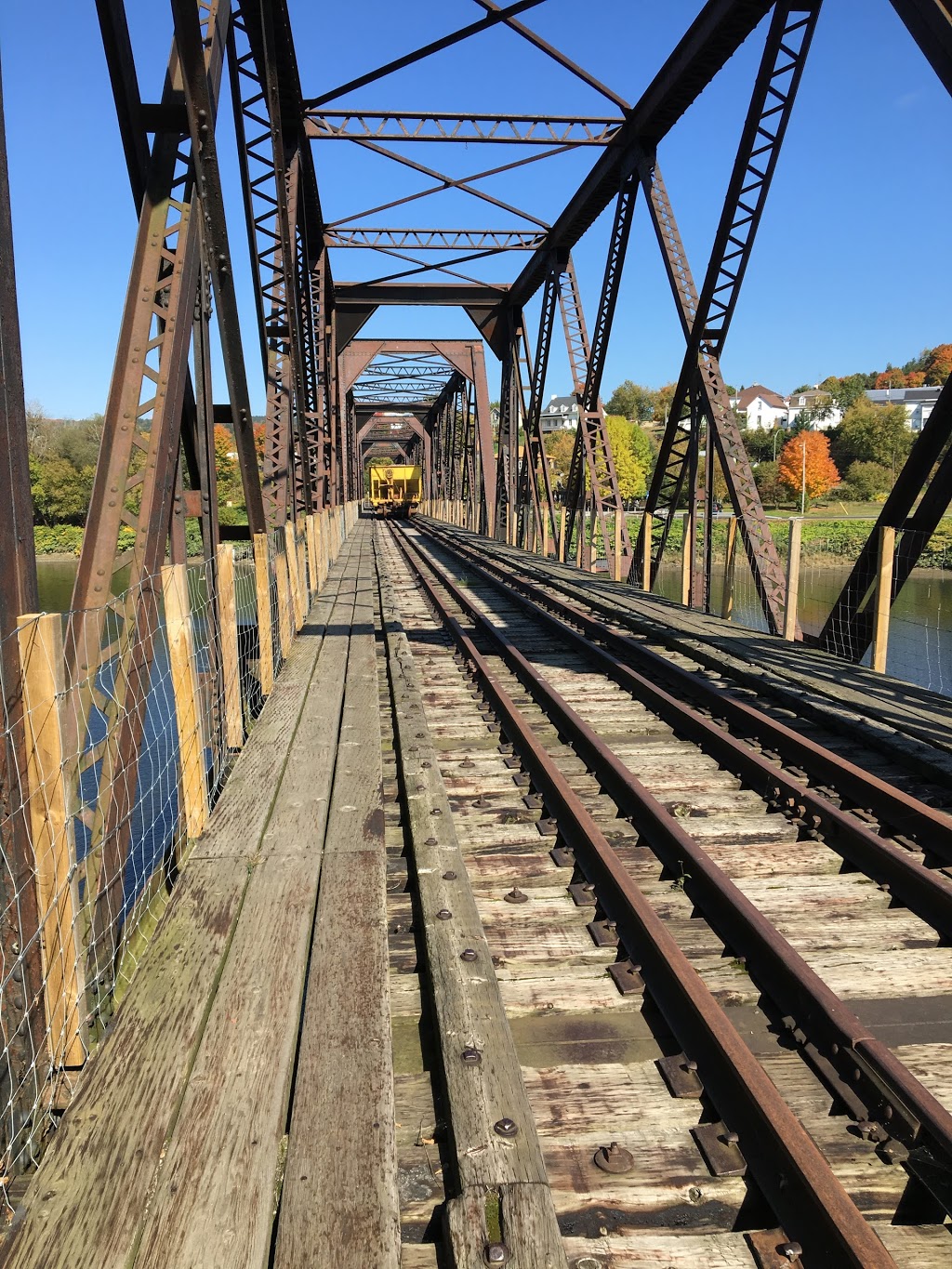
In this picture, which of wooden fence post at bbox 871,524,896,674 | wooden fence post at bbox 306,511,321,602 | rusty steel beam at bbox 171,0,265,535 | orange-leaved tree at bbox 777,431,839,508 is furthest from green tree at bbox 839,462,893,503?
rusty steel beam at bbox 171,0,265,535

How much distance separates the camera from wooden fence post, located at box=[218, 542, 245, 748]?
5.48 metres

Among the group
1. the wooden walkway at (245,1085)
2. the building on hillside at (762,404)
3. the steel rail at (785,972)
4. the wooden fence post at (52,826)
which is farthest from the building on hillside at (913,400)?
the wooden fence post at (52,826)

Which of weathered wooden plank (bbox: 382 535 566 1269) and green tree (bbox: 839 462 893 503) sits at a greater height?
green tree (bbox: 839 462 893 503)

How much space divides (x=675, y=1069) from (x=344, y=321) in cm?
2758

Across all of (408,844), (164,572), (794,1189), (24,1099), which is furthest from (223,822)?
(794,1189)

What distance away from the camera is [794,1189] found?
202cm

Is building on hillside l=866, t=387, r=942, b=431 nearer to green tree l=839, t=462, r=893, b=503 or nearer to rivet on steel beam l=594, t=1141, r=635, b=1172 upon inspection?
green tree l=839, t=462, r=893, b=503

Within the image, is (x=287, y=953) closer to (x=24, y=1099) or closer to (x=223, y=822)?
(x=24, y=1099)

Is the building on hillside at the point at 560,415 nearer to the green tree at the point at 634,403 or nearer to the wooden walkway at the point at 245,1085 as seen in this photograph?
the green tree at the point at 634,403

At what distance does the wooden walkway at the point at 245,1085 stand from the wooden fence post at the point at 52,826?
16 centimetres

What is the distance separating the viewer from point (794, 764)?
5.31 metres

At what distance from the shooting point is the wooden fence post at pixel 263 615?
22.5ft

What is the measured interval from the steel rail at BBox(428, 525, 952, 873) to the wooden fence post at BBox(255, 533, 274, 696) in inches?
112

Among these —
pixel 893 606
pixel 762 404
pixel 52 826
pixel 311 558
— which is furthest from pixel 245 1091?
pixel 762 404
